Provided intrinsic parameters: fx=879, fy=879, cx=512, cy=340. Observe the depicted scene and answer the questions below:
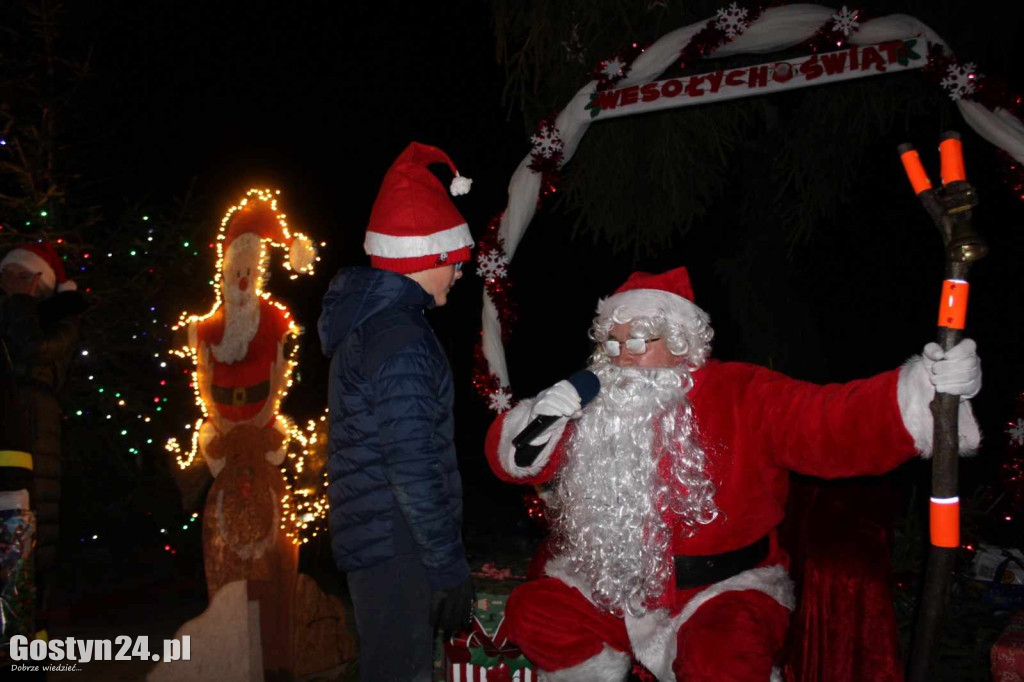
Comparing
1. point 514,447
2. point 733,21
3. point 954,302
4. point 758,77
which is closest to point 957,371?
point 954,302

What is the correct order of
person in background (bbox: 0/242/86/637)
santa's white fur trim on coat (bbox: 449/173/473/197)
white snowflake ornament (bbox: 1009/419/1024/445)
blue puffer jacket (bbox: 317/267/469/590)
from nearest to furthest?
1. blue puffer jacket (bbox: 317/267/469/590)
2. santa's white fur trim on coat (bbox: 449/173/473/197)
3. person in background (bbox: 0/242/86/637)
4. white snowflake ornament (bbox: 1009/419/1024/445)

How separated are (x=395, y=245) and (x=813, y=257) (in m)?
5.23

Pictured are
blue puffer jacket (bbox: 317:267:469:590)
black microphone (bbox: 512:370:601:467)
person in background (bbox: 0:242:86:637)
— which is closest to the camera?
blue puffer jacket (bbox: 317:267:469:590)

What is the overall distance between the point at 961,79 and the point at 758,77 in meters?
0.89

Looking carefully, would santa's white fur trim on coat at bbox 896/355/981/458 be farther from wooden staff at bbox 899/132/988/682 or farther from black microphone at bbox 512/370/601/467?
black microphone at bbox 512/370/601/467

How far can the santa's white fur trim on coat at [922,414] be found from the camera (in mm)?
2592

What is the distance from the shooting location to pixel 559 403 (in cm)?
296

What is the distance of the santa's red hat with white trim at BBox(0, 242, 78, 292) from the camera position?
4180 mm

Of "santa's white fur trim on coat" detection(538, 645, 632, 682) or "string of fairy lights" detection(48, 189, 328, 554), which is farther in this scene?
"string of fairy lights" detection(48, 189, 328, 554)

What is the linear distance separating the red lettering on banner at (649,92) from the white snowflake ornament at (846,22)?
0.88m

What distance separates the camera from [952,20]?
5.29 m

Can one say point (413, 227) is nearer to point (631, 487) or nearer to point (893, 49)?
point (631, 487)

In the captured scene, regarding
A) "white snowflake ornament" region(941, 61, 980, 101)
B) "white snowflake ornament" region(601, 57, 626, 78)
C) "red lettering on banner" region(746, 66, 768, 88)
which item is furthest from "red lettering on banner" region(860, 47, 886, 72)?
"white snowflake ornament" region(601, 57, 626, 78)

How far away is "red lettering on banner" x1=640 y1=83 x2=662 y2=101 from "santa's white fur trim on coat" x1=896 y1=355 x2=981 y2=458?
2.27 meters
